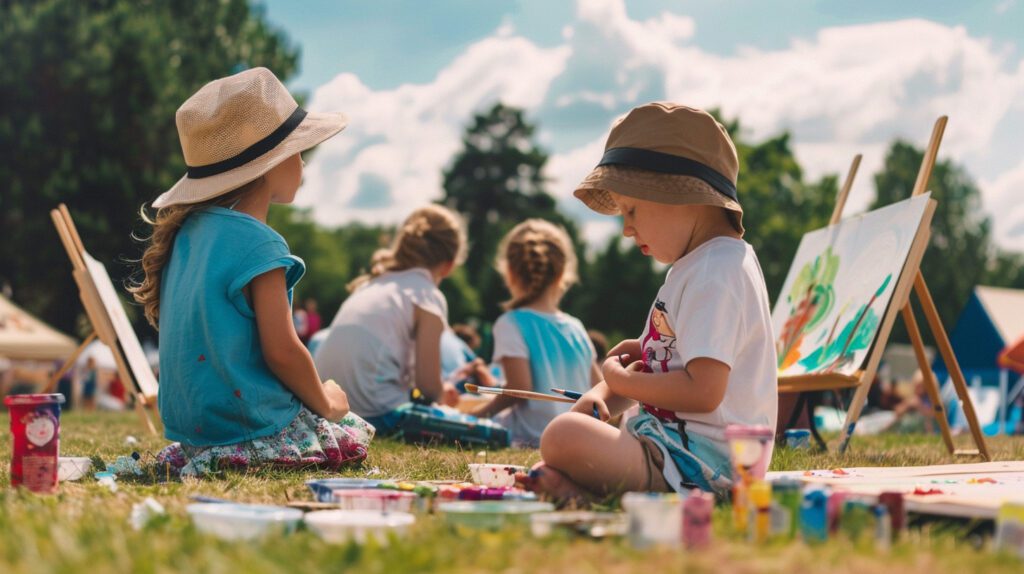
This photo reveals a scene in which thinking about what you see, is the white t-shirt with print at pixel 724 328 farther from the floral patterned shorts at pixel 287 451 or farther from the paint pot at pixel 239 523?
the floral patterned shorts at pixel 287 451

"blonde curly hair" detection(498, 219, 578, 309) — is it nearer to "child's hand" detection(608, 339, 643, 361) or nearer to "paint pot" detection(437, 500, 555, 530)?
"child's hand" detection(608, 339, 643, 361)

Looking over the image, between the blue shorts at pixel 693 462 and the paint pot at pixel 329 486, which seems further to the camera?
the blue shorts at pixel 693 462

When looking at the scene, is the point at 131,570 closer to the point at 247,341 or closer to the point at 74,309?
the point at 247,341

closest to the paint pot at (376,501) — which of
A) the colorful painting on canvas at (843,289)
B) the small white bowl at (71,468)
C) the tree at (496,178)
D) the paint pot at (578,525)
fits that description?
the paint pot at (578,525)

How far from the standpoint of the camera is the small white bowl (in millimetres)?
3236

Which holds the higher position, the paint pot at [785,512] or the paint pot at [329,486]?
the paint pot at [785,512]

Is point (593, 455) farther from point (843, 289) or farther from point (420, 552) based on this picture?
point (843, 289)

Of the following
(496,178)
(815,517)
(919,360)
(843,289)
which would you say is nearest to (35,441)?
(815,517)

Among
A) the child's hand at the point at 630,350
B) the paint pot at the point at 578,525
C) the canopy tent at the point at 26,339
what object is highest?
the child's hand at the point at 630,350

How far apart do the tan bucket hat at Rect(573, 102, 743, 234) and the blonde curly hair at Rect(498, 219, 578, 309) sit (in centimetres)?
267

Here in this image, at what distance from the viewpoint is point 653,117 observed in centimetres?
290

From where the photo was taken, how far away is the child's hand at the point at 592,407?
2943 millimetres

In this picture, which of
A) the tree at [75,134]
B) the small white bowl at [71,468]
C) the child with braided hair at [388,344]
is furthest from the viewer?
the tree at [75,134]

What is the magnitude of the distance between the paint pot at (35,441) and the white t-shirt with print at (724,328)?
1.72 metres
